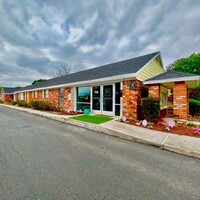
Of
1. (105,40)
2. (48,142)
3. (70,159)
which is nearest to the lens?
(70,159)

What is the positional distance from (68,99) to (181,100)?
32.6 ft

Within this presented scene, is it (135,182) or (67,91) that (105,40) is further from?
(135,182)

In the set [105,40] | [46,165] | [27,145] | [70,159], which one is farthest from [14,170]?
[105,40]

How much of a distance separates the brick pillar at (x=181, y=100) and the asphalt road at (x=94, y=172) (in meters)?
4.41

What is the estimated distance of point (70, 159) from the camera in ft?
11.1

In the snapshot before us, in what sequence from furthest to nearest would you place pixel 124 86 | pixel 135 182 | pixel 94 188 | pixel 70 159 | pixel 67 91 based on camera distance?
pixel 67 91 → pixel 124 86 → pixel 70 159 → pixel 135 182 → pixel 94 188

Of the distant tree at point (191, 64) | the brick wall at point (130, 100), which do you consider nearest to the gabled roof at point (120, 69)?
the brick wall at point (130, 100)

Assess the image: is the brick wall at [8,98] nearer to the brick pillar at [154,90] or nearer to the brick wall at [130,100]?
the brick wall at [130,100]

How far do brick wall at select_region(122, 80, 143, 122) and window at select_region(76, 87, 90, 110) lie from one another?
3.91m

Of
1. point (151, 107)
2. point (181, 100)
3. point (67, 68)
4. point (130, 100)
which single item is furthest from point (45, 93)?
point (67, 68)

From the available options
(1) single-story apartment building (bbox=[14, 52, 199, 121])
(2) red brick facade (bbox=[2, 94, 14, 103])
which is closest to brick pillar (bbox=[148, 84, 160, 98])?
(1) single-story apartment building (bbox=[14, 52, 199, 121])

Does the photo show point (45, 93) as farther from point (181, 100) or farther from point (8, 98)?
point (8, 98)

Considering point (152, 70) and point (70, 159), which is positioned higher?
point (152, 70)

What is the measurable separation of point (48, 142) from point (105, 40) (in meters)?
13.7
